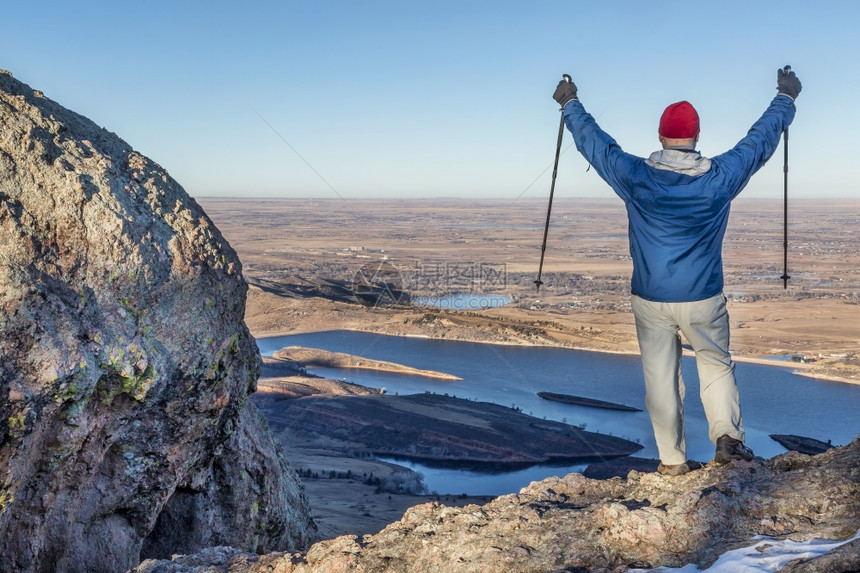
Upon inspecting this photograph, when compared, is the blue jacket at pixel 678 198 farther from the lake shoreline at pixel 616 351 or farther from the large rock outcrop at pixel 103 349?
the lake shoreline at pixel 616 351

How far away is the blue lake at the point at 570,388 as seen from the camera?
16.1 m

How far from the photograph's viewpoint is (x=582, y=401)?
22219 mm

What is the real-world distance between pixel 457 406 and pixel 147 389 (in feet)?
54.0

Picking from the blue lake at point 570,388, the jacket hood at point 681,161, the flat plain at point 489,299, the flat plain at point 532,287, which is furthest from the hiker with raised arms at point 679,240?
the flat plain at point 532,287

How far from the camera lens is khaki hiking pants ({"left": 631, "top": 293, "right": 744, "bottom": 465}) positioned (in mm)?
3490

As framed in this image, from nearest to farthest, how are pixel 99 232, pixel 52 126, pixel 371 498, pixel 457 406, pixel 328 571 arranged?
pixel 328 571, pixel 99 232, pixel 52 126, pixel 371 498, pixel 457 406

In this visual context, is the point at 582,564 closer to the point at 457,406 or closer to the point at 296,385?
the point at 457,406

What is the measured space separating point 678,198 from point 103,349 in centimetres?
287

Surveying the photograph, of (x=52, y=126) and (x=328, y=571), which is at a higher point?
(x=52, y=126)

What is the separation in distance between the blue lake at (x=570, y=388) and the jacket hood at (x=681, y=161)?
423 inches

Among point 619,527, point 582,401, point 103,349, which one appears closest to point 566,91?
point 619,527

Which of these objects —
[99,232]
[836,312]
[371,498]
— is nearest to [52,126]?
[99,232]

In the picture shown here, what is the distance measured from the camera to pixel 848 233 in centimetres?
8919

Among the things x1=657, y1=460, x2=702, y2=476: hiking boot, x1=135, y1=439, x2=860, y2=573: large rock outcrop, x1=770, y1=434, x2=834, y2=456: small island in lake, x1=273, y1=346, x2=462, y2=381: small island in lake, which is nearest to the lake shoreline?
x1=770, y1=434, x2=834, y2=456: small island in lake
